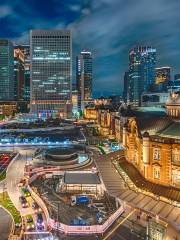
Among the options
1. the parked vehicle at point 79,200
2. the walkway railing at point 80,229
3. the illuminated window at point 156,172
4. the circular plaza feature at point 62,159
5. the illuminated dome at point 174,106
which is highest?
the illuminated dome at point 174,106

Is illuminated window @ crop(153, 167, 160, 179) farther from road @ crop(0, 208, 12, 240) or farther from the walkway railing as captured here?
road @ crop(0, 208, 12, 240)

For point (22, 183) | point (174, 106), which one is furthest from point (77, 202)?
point (174, 106)

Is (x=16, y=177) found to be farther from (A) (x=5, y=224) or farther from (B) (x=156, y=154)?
(B) (x=156, y=154)

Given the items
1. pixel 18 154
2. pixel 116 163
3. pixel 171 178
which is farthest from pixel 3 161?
pixel 171 178

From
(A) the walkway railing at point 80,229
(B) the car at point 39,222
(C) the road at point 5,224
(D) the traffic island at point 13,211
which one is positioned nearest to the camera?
(A) the walkway railing at point 80,229

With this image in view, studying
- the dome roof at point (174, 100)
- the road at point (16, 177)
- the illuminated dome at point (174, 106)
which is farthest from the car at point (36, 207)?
the dome roof at point (174, 100)

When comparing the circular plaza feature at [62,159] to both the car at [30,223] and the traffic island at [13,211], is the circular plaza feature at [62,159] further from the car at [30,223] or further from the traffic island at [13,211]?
the car at [30,223]

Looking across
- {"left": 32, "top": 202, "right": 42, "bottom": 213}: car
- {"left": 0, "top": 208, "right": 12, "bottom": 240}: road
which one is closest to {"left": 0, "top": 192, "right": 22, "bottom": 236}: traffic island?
{"left": 0, "top": 208, "right": 12, "bottom": 240}: road

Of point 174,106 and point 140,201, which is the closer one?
point 140,201
